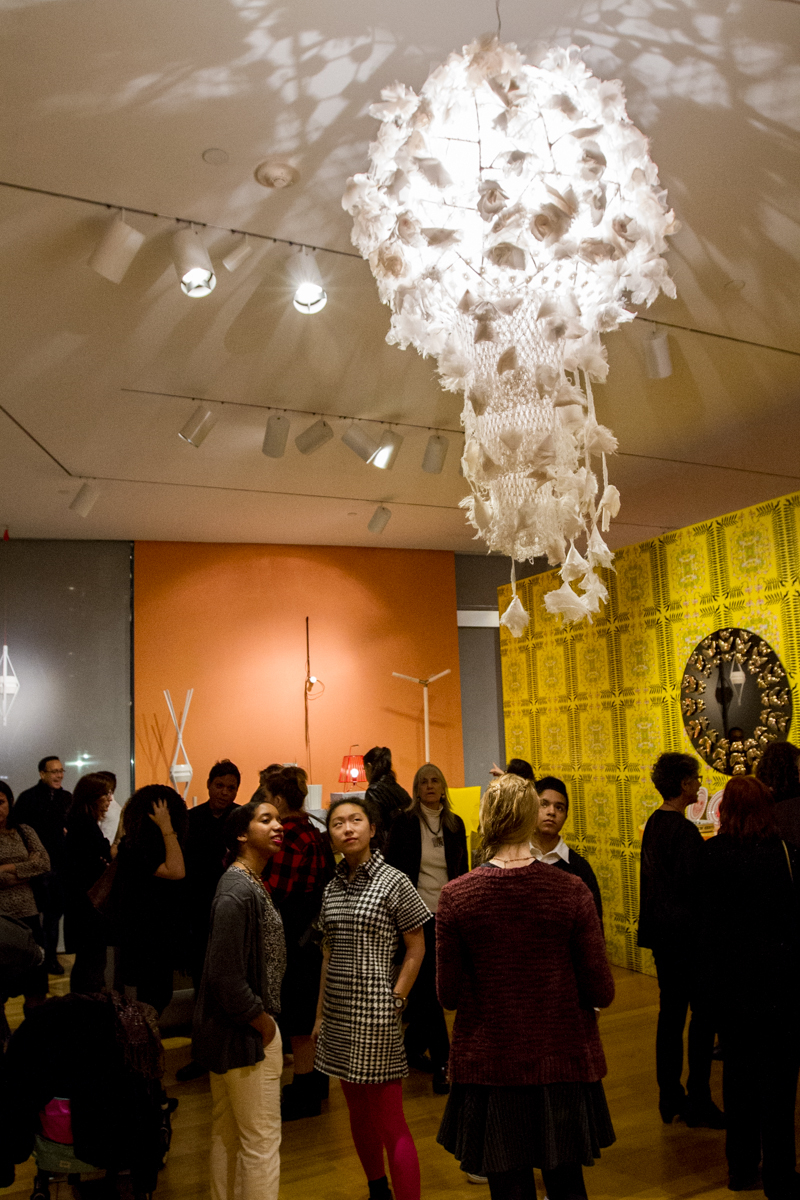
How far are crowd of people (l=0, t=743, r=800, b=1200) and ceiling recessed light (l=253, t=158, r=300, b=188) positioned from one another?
211 cm

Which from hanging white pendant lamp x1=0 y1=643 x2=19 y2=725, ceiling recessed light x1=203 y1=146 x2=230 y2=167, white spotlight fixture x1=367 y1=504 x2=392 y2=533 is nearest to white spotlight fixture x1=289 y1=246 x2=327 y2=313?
ceiling recessed light x1=203 y1=146 x2=230 y2=167

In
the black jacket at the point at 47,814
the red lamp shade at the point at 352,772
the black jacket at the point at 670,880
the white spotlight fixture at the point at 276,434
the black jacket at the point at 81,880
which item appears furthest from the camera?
the red lamp shade at the point at 352,772

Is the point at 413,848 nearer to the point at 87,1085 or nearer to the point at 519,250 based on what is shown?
the point at 87,1085

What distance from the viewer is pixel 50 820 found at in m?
6.29

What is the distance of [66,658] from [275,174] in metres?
5.91

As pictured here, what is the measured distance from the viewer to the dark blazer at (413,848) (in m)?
4.06

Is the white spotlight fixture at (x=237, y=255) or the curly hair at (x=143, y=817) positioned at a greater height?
the white spotlight fixture at (x=237, y=255)

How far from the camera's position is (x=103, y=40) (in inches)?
94.7

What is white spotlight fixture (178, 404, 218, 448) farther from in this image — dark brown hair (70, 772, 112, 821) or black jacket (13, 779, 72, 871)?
black jacket (13, 779, 72, 871)

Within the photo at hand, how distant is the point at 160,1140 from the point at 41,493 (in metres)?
4.92

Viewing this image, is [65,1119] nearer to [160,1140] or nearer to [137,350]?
[160,1140]

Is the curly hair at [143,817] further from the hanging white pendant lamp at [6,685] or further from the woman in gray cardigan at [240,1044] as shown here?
the hanging white pendant lamp at [6,685]

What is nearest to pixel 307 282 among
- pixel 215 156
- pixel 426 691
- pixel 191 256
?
pixel 191 256

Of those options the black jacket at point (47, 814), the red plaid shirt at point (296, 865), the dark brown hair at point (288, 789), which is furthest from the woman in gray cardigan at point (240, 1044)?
the black jacket at point (47, 814)
